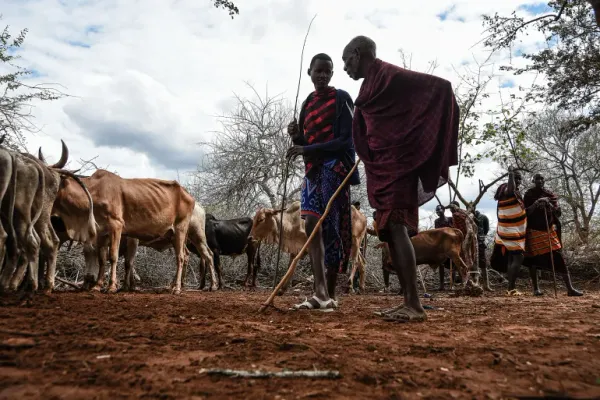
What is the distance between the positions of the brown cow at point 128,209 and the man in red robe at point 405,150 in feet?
14.7

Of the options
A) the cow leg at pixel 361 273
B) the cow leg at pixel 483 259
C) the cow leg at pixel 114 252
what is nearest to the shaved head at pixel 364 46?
the cow leg at pixel 114 252

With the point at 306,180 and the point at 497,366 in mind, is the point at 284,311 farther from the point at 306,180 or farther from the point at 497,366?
the point at 497,366

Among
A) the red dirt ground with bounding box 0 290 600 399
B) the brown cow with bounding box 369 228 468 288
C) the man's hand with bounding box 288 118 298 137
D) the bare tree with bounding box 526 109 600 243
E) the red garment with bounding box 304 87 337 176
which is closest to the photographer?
the red dirt ground with bounding box 0 290 600 399

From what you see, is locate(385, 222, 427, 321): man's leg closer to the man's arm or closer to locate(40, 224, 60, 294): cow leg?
the man's arm

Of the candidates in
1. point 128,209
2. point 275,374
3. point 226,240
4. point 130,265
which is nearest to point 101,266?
point 128,209

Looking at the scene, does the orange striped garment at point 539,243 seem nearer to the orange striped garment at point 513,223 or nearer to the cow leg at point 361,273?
the orange striped garment at point 513,223

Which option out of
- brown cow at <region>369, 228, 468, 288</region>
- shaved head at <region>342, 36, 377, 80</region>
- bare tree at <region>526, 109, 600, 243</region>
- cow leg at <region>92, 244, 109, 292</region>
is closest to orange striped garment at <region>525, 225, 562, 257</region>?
brown cow at <region>369, 228, 468, 288</region>

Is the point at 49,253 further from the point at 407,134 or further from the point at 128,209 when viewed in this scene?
the point at 407,134

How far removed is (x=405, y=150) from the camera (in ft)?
11.3

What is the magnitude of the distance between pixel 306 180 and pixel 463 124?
911 centimetres

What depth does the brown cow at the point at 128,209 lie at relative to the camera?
251 inches

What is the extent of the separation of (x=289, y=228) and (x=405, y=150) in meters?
6.61

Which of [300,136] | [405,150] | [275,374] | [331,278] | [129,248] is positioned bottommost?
[275,374]

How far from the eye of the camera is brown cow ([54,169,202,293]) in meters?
6.37
